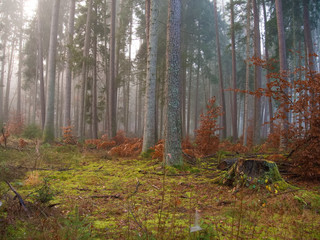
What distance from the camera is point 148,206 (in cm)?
391

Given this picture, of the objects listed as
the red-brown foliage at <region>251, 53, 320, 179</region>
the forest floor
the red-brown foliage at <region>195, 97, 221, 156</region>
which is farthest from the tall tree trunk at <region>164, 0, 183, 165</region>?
the red-brown foliage at <region>251, 53, 320, 179</region>

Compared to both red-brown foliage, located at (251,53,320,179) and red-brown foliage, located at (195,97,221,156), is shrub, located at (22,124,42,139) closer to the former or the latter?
red-brown foliage, located at (195,97,221,156)

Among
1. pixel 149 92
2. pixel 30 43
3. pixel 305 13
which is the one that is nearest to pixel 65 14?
pixel 30 43

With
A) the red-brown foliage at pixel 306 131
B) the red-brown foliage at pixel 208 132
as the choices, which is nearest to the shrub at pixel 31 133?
the red-brown foliage at pixel 208 132

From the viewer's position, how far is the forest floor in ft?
8.33

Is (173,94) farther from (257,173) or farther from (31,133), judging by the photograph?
(31,133)

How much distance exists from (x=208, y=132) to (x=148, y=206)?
5697mm

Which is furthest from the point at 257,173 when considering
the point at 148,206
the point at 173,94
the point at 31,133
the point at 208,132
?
the point at 31,133

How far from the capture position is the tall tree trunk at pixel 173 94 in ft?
22.4

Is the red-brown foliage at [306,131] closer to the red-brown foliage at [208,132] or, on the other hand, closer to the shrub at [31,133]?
the red-brown foliage at [208,132]

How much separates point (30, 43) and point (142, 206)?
25.3m

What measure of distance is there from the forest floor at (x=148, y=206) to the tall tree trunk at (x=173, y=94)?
2.04 feet

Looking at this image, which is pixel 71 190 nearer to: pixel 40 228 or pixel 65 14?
pixel 40 228

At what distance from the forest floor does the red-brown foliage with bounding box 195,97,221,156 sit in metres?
2.21
